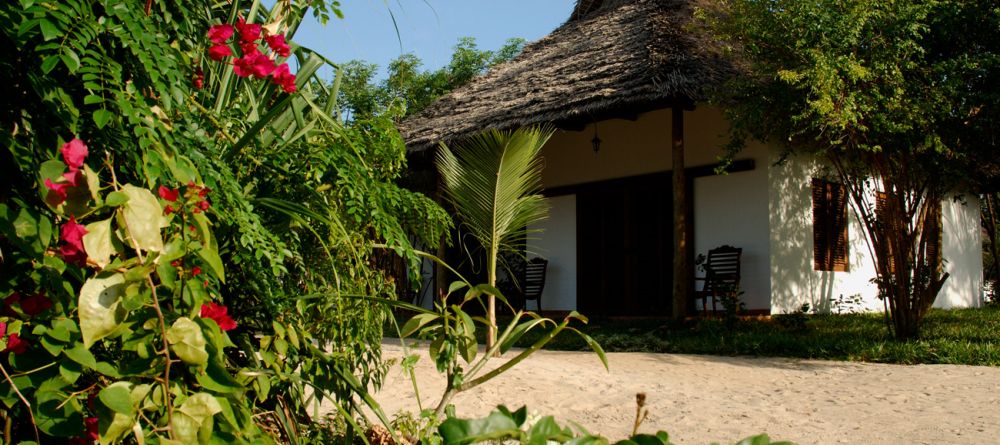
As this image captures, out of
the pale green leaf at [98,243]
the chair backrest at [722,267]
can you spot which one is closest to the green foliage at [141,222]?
the pale green leaf at [98,243]

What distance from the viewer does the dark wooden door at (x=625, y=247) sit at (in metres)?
9.48

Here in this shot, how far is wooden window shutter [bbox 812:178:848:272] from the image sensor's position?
30.0 ft

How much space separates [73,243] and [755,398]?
3.93m

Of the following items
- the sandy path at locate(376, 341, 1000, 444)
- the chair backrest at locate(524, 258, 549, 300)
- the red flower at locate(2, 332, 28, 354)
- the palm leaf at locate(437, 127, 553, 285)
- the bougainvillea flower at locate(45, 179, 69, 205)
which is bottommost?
the sandy path at locate(376, 341, 1000, 444)

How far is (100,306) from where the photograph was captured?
97 cm

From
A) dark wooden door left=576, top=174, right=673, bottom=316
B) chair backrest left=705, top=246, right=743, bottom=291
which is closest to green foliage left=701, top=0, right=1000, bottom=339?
chair backrest left=705, top=246, right=743, bottom=291

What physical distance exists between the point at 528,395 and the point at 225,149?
2726 mm

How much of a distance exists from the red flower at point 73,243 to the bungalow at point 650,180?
6.78 m

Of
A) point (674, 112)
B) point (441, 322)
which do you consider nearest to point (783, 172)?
point (674, 112)

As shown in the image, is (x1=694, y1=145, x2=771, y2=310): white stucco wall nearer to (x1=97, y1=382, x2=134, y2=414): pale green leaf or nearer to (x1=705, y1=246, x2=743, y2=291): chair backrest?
(x1=705, y1=246, x2=743, y2=291): chair backrest

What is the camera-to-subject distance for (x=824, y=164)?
30.4 ft

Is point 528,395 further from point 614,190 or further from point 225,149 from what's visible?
point 614,190

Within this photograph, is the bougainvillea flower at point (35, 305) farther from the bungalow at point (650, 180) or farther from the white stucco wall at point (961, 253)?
the white stucco wall at point (961, 253)

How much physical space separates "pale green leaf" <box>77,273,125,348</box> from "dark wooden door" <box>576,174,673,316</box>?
855 cm
